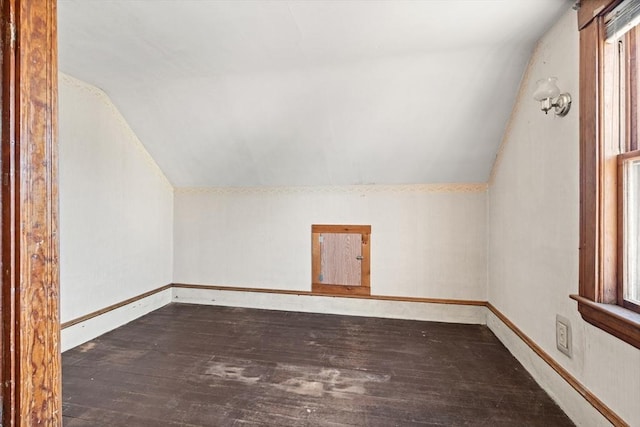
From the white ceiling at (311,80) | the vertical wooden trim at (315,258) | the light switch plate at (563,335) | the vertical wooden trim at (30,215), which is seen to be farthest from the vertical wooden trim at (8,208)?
the vertical wooden trim at (315,258)

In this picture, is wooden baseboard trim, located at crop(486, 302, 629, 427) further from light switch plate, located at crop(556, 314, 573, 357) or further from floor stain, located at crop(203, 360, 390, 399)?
floor stain, located at crop(203, 360, 390, 399)

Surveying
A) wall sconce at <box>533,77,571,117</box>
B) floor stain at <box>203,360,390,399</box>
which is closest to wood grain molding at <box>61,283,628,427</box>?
floor stain at <box>203,360,390,399</box>

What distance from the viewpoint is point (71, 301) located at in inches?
95.3

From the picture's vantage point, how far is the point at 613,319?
1289mm

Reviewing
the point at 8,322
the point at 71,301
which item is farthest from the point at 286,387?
the point at 71,301

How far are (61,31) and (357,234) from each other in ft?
8.88

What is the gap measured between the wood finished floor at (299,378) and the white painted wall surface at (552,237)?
33 cm

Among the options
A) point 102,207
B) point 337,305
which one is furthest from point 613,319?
point 102,207

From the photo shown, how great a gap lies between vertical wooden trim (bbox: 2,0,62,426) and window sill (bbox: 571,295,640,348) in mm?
1889

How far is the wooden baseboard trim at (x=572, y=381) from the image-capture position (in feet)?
4.31

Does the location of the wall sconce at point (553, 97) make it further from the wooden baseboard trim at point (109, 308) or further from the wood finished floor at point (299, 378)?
the wooden baseboard trim at point (109, 308)

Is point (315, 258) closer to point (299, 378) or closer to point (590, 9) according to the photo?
point (299, 378)

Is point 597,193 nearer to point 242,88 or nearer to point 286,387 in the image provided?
point 286,387

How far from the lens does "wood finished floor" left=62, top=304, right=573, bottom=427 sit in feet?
5.41
